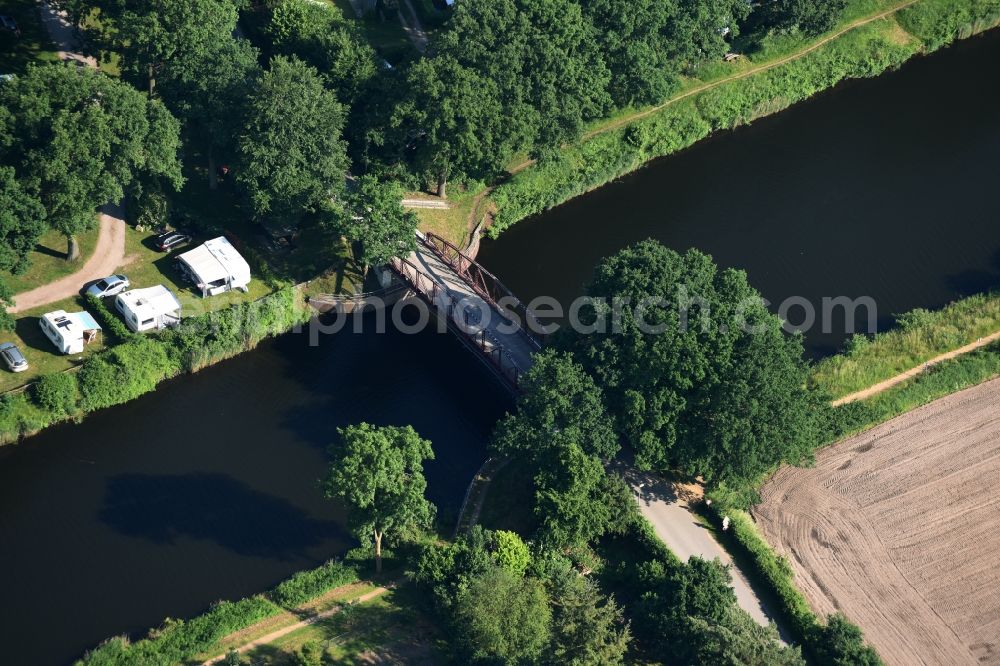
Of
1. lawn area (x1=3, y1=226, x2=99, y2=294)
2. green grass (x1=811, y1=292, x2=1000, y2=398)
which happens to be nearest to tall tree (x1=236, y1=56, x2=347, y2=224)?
lawn area (x1=3, y1=226, x2=99, y2=294)

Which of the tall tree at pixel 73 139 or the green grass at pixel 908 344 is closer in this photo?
Answer: the tall tree at pixel 73 139

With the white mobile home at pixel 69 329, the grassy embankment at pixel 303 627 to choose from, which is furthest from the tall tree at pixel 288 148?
the grassy embankment at pixel 303 627

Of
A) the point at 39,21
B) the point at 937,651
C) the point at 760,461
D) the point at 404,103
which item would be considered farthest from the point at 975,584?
the point at 39,21

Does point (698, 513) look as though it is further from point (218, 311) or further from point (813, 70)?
point (813, 70)

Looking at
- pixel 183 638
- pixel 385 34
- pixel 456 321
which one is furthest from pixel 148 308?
pixel 385 34

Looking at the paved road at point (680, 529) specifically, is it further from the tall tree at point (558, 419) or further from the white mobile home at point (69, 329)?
the white mobile home at point (69, 329)

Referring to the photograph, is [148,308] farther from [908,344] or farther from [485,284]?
[908,344]
